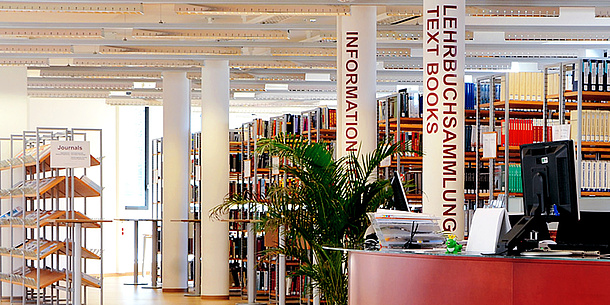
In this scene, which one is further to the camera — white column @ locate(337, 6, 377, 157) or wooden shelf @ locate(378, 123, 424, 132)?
wooden shelf @ locate(378, 123, 424, 132)

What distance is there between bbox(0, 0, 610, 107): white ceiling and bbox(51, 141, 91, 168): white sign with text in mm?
1390

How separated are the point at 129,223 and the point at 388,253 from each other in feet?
45.3

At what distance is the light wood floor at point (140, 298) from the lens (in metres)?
12.1

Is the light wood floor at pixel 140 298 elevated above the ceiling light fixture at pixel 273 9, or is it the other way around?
the ceiling light fixture at pixel 273 9

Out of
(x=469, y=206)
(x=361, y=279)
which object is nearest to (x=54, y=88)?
(x=469, y=206)

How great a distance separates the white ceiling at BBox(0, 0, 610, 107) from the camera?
8688 millimetres

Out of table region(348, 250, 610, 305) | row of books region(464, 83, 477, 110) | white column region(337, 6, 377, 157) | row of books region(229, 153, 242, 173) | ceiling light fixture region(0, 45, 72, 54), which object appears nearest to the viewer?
table region(348, 250, 610, 305)

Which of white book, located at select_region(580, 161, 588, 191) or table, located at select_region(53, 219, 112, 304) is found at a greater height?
white book, located at select_region(580, 161, 588, 191)

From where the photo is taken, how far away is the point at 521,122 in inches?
351

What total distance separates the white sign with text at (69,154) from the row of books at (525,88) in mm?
4414

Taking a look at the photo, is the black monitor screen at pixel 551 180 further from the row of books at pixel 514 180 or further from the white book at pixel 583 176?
the row of books at pixel 514 180

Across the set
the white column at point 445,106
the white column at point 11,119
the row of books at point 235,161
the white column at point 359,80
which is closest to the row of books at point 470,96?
the white column at point 359,80

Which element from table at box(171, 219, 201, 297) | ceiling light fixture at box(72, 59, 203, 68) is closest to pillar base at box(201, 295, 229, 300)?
table at box(171, 219, 201, 297)

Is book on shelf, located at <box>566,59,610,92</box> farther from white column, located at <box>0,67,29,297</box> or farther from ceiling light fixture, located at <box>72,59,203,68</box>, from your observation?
white column, located at <box>0,67,29,297</box>
